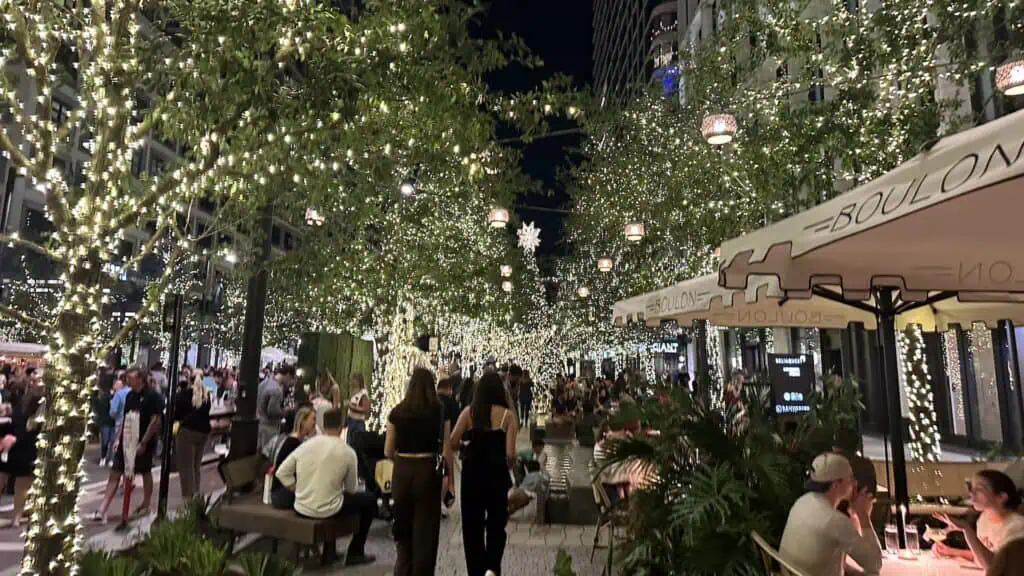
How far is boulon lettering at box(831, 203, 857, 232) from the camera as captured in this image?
322 centimetres

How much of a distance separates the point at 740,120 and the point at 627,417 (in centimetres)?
852

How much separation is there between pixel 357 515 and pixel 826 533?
14.0 feet

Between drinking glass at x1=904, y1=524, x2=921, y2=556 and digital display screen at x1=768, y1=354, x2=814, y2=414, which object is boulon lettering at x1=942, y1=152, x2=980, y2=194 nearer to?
drinking glass at x1=904, y1=524, x2=921, y2=556

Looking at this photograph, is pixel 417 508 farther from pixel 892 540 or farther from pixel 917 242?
pixel 917 242

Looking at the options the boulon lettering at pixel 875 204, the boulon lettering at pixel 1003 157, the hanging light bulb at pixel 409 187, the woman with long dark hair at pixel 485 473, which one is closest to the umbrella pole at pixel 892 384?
the boulon lettering at pixel 875 204

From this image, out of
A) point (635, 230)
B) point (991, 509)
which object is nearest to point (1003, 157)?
point (991, 509)

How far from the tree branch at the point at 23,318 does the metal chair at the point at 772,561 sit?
4392mm

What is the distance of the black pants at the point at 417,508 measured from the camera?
498 centimetres

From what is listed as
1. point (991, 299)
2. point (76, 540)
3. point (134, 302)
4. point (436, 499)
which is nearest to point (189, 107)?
point (76, 540)

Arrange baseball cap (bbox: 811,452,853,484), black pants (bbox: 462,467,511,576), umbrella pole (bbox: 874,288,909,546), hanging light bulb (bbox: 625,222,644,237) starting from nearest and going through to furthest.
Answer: baseball cap (bbox: 811,452,853,484)
black pants (bbox: 462,467,511,576)
umbrella pole (bbox: 874,288,909,546)
hanging light bulb (bbox: 625,222,644,237)

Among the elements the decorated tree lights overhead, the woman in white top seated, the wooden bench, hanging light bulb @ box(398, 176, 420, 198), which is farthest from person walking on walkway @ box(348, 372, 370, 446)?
the woman in white top seated

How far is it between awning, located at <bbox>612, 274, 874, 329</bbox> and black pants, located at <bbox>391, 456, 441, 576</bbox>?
359 centimetres

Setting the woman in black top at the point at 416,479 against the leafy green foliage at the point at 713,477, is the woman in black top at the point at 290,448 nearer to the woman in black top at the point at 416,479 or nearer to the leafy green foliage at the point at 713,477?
the woman in black top at the point at 416,479

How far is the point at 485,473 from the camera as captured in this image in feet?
17.0
